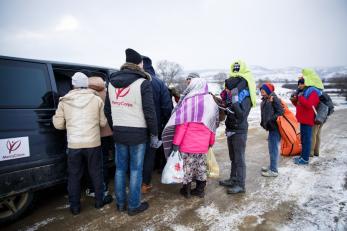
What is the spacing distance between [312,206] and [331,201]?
350 millimetres

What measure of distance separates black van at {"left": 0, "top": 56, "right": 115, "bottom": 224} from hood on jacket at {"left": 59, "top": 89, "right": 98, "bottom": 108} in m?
0.35

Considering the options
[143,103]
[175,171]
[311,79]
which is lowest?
[175,171]

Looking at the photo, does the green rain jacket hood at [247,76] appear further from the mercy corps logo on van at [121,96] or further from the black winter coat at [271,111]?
the mercy corps logo on van at [121,96]

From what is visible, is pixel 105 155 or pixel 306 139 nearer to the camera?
pixel 105 155

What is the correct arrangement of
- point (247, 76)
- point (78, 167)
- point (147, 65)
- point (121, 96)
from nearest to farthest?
point (121, 96) < point (78, 167) < point (247, 76) < point (147, 65)

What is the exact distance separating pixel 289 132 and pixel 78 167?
13.2 ft

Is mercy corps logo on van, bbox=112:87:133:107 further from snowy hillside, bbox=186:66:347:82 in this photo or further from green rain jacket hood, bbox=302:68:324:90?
snowy hillside, bbox=186:66:347:82

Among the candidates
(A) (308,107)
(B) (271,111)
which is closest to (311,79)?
(A) (308,107)

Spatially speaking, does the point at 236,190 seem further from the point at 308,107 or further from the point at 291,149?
the point at 291,149

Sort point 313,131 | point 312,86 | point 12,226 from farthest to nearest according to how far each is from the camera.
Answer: point 313,131
point 312,86
point 12,226

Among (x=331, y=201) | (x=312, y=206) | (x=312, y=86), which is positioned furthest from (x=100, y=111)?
(x=312, y=86)

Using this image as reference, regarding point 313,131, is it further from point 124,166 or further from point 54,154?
point 54,154

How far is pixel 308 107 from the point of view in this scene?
473 cm

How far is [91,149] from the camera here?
119 inches
